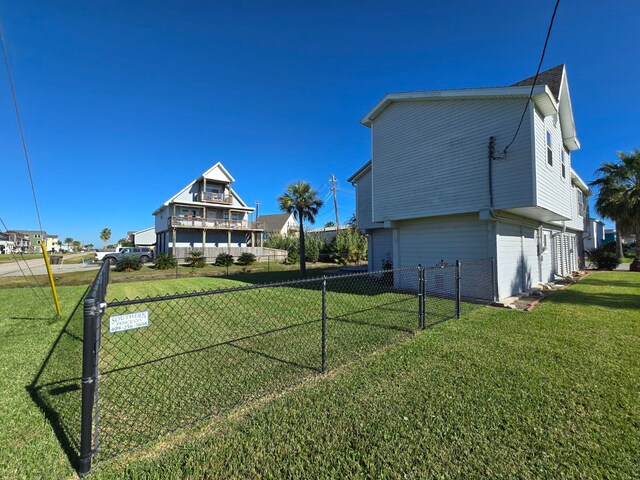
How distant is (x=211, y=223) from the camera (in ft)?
94.7

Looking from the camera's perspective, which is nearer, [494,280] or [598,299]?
[494,280]

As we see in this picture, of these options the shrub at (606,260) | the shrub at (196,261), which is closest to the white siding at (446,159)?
the shrub at (196,261)

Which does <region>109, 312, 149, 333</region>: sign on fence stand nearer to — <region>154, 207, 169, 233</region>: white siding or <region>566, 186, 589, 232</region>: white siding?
<region>566, 186, 589, 232</region>: white siding

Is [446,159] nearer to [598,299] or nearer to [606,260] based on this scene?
[598,299]

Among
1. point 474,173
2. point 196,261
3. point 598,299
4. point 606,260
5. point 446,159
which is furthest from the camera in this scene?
point 196,261

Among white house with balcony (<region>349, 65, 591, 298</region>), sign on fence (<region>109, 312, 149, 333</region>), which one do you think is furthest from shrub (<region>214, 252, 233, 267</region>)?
sign on fence (<region>109, 312, 149, 333</region>)

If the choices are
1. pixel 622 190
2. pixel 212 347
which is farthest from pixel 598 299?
pixel 622 190

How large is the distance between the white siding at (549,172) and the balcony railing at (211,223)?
86.6 feet

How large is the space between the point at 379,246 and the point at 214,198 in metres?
20.9

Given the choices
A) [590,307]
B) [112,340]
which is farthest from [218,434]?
[590,307]

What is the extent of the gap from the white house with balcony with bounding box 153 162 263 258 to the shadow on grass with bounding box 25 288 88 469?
75.8 feet

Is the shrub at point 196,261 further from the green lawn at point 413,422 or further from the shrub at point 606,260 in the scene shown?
the shrub at point 606,260

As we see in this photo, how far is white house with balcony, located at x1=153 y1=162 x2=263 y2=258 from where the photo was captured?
2766cm

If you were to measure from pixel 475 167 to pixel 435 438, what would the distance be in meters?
8.17
